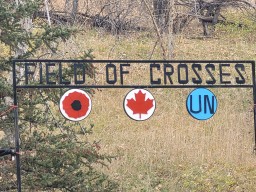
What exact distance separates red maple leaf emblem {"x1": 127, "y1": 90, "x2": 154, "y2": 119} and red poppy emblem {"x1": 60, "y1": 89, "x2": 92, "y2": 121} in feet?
1.38

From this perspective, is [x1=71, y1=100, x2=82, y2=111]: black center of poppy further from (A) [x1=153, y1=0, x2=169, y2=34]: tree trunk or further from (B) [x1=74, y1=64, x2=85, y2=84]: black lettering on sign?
(A) [x1=153, y1=0, x2=169, y2=34]: tree trunk

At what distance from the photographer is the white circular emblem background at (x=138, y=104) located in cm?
611

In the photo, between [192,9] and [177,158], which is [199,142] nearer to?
[177,158]

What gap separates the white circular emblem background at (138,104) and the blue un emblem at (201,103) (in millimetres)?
423

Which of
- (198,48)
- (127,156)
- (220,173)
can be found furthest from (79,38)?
(220,173)

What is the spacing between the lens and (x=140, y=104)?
20.2ft

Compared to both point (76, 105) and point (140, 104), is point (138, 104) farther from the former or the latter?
point (76, 105)

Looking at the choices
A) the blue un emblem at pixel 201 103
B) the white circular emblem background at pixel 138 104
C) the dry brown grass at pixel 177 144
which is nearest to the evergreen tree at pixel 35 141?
the white circular emblem background at pixel 138 104

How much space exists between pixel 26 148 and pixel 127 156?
4.25 metres

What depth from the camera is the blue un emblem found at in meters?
6.27

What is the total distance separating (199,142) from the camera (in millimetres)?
11320

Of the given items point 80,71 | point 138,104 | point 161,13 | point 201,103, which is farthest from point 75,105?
point 161,13

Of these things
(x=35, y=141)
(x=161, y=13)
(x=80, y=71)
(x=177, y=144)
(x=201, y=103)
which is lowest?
(x=177, y=144)

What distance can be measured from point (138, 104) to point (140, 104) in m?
0.02
